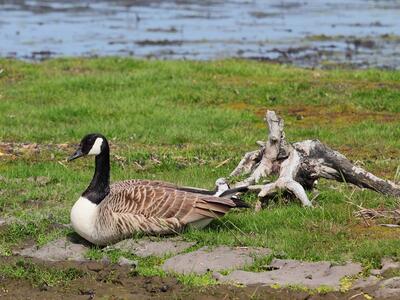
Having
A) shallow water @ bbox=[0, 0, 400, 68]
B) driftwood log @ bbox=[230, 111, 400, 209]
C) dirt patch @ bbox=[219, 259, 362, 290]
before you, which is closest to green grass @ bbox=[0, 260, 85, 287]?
dirt patch @ bbox=[219, 259, 362, 290]

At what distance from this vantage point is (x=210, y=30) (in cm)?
3247

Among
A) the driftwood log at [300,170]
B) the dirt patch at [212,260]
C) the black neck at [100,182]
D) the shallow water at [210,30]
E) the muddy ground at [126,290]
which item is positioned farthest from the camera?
the shallow water at [210,30]

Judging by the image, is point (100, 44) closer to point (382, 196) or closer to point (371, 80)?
point (371, 80)

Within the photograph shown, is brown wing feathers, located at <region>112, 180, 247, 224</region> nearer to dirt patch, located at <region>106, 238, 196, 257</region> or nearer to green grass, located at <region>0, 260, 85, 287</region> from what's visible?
dirt patch, located at <region>106, 238, 196, 257</region>

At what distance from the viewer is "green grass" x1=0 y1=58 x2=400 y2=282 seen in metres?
9.42

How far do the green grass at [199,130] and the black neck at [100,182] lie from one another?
59 cm

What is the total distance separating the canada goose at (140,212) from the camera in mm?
9312

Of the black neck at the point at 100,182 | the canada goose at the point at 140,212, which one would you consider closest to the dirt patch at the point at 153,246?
the canada goose at the point at 140,212

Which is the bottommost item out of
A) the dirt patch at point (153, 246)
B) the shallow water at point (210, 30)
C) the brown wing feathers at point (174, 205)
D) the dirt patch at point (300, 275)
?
the shallow water at point (210, 30)

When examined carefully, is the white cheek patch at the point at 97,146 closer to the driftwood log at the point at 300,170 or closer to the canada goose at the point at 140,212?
the canada goose at the point at 140,212

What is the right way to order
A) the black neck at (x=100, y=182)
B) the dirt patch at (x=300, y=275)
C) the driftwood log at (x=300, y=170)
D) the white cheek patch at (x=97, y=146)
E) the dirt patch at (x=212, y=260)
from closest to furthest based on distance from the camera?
the dirt patch at (x=300, y=275), the dirt patch at (x=212, y=260), the black neck at (x=100, y=182), the white cheek patch at (x=97, y=146), the driftwood log at (x=300, y=170)

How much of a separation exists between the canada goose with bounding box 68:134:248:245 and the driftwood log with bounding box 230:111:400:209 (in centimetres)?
86

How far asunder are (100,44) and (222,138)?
15.1 meters

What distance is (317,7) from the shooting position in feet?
129
